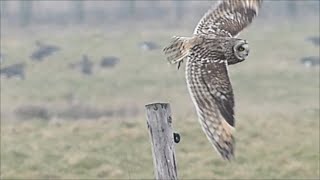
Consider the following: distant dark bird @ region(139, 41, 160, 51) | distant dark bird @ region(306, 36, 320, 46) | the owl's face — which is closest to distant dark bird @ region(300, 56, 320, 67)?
distant dark bird @ region(306, 36, 320, 46)

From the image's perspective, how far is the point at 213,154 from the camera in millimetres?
16859

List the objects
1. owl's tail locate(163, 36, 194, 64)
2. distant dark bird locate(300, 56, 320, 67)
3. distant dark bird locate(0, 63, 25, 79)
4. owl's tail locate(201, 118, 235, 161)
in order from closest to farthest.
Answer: owl's tail locate(201, 118, 235, 161), owl's tail locate(163, 36, 194, 64), distant dark bird locate(0, 63, 25, 79), distant dark bird locate(300, 56, 320, 67)

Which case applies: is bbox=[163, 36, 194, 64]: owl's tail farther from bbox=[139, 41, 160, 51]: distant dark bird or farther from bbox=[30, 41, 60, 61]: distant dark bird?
bbox=[139, 41, 160, 51]: distant dark bird

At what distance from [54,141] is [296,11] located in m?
39.7

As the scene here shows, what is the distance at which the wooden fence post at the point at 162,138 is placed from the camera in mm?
6930

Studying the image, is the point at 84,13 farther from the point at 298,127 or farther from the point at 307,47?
the point at 298,127

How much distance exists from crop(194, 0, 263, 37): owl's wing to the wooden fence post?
1.02m

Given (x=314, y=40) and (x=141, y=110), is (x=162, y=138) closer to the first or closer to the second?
(x=141, y=110)

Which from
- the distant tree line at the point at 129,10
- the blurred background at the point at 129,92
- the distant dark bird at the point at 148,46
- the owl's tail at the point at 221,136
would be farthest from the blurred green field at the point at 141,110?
the owl's tail at the point at 221,136

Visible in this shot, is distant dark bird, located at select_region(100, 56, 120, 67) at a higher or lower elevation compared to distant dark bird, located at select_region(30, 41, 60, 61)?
lower

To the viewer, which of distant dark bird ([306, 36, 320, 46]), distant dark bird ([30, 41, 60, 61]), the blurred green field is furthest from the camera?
distant dark bird ([306, 36, 320, 46])

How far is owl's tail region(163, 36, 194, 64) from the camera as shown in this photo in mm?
5828

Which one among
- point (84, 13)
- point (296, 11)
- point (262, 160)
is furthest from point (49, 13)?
point (262, 160)

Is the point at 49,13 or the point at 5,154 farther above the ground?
the point at 49,13
